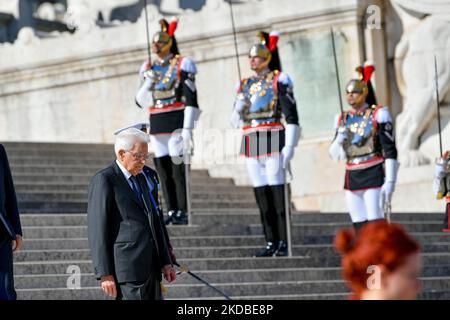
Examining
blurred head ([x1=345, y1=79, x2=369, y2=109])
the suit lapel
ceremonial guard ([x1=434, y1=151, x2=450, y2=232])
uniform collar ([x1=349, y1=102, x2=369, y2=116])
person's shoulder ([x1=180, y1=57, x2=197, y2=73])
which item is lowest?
ceremonial guard ([x1=434, y1=151, x2=450, y2=232])

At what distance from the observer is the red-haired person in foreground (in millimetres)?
5035

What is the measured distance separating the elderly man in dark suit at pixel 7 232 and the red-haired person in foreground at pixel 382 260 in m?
4.33

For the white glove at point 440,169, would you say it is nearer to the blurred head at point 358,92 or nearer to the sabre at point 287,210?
the blurred head at point 358,92

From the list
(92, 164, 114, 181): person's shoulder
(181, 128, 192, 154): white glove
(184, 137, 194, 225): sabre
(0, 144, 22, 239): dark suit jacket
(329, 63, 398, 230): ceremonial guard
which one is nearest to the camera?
(92, 164, 114, 181): person's shoulder

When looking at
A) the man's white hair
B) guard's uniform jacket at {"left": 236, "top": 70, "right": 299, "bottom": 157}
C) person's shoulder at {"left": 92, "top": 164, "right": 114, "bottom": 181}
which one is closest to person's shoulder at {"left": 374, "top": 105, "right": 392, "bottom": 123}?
guard's uniform jacket at {"left": 236, "top": 70, "right": 299, "bottom": 157}

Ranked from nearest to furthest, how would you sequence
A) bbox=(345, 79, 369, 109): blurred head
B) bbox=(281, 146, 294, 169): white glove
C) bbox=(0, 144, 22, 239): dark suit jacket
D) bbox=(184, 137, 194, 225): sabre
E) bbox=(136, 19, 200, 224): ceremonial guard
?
bbox=(0, 144, 22, 239): dark suit jacket, bbox=(281, 146, 294, 169): white glove, bbox=(345, 79, 369, 109): blurred head, bbox=(184, 137, 194, 225): sabre, bbox=(136, 19, 200, 224): ceremonial guard

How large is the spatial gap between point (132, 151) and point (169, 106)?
6.38 metres

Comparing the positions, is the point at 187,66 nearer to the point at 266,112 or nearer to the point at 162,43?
the point at 162,43

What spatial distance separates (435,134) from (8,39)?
8435 mm

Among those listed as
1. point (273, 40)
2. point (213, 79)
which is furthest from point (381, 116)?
point (213, 79)

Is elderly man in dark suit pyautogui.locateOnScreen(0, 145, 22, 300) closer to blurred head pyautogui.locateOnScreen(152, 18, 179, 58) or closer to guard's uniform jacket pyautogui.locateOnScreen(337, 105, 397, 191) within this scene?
guard's uniform jacket pyautogui.locateOnScreen(337, 105, 397, 191)

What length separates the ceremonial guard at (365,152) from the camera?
1408 centimetres

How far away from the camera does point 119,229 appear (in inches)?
352
